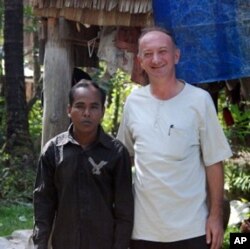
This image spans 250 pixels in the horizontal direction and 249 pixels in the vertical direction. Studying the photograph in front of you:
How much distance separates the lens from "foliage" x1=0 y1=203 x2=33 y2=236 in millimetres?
7097

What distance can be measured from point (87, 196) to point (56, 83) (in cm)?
278

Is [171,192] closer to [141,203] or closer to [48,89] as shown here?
[141,203]

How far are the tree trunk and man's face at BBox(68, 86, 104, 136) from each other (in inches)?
251

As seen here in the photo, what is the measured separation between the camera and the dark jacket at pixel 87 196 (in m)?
3.11

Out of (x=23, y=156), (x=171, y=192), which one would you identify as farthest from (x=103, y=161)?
(x=23, y=156)

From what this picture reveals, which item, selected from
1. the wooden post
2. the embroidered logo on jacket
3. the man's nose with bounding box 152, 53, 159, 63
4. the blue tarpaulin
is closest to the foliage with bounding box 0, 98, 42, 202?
the wooden post

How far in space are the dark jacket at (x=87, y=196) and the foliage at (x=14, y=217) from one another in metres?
3.82

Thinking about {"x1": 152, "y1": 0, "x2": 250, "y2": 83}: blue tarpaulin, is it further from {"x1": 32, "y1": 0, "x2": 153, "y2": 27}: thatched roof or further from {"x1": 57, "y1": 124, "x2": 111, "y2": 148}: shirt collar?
{"x1": 57, "y1": 124, "x2": 111, "y2": 148}: shirt collar

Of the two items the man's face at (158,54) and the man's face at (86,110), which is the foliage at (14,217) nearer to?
the man's face at (86,110)

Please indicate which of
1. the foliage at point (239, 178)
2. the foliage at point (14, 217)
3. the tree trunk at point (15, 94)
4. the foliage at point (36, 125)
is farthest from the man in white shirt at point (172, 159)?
the foliage at point (36, 125)

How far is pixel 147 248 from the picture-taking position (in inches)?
120

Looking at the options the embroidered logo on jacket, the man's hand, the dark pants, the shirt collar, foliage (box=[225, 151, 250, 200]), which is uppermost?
the shirt collar

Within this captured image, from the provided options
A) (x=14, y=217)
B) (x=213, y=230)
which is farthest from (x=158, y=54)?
(x=14, y=217)

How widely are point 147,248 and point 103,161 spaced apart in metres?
0.47
